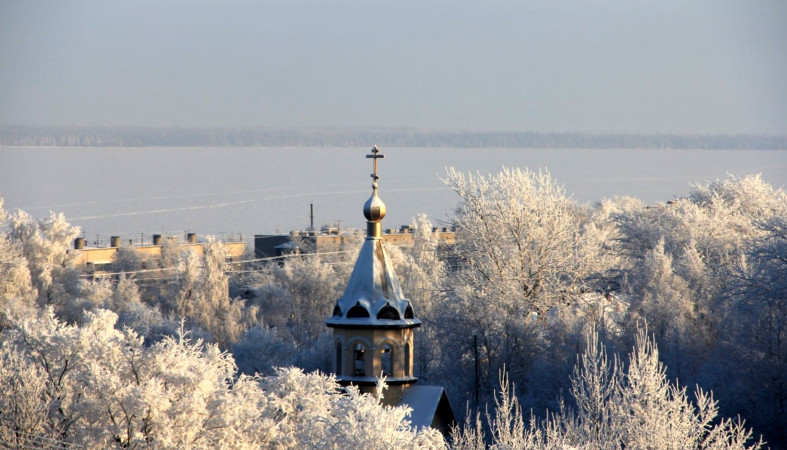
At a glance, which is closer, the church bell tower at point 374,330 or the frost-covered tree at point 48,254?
the church bell tower at point 374,330

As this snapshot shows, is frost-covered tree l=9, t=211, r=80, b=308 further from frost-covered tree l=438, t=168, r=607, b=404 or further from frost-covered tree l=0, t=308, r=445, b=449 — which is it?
frost-covered tree l=0, t=308, r=445, b=449

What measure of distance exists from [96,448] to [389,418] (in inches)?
231

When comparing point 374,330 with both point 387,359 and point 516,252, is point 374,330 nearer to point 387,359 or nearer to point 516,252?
point 387,359

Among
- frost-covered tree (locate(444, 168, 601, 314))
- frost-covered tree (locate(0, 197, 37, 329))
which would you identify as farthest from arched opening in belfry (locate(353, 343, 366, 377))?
frost-covered tree (locate(0, 197, 37, 329))

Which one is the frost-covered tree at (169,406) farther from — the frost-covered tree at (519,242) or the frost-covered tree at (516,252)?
the frost-covered tree at (519,242)

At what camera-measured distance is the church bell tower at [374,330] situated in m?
28.2

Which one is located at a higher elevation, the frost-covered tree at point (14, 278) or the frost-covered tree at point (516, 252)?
the frost-covered tree at point (516, 252)

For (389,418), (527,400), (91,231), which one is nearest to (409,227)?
(91,231)

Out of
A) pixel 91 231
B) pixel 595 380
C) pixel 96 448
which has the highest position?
pixel 595 380

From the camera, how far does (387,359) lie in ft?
94.1

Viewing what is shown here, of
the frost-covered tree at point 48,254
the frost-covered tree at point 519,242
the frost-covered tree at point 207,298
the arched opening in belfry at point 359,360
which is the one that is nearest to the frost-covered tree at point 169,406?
the arched opening in belfry at point 359,360

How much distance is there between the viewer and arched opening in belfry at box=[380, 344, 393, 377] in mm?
28391

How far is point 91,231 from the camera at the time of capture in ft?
359

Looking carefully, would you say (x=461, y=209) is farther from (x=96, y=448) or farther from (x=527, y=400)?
(x=96, y=448)
